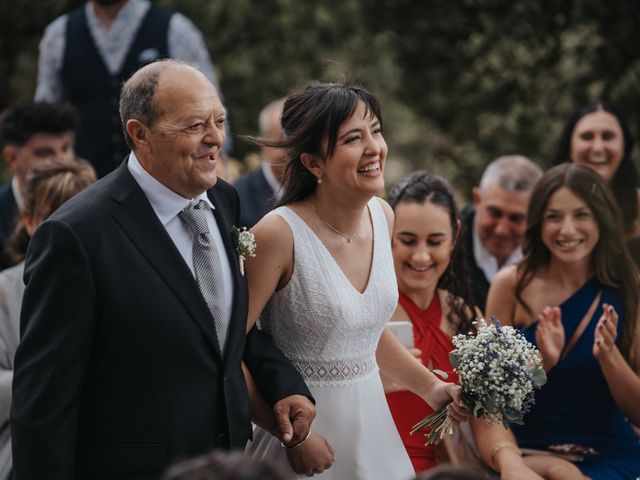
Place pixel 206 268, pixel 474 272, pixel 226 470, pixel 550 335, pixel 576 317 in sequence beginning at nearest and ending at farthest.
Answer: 1. pixel 226 470
2. pixel 206 268
3. pixel 550 335
4. pixel 576 317
5. pixel 474 272

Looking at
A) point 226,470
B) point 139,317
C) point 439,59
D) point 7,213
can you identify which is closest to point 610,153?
point 439,59

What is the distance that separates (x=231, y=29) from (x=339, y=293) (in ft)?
21.4

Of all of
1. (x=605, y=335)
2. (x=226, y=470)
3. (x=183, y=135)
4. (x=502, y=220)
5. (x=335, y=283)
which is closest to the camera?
(x=226, y=470)

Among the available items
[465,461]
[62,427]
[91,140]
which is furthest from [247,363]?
[91,140]

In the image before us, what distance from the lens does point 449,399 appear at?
4.23 meters

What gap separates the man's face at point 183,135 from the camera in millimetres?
3422

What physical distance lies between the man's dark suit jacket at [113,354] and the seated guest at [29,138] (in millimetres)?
3096

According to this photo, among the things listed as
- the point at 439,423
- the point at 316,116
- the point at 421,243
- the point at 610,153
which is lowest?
the point at 439,423

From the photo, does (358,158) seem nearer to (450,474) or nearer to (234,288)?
(234,288)

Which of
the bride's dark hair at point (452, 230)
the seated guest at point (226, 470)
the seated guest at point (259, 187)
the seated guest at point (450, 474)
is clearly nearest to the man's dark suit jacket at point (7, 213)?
the seated guest at point (259, 187)

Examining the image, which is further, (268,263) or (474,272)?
(474,272)

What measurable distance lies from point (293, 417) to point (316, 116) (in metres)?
1.22

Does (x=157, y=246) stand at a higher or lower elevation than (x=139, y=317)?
higher

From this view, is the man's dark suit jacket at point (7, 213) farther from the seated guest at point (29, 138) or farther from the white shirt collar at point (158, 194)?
the white shirt collar at point (158, 194)
